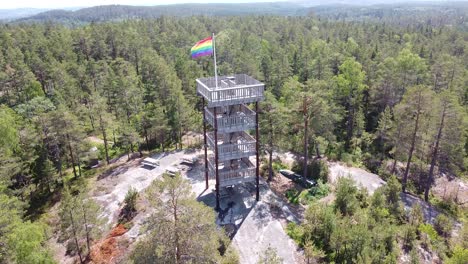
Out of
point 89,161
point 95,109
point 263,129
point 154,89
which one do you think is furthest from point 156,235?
point 154,89

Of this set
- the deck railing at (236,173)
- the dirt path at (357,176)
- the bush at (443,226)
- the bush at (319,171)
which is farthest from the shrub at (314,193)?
the bush at (443,226)

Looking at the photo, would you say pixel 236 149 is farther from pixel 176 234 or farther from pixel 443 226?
pixel 443 226

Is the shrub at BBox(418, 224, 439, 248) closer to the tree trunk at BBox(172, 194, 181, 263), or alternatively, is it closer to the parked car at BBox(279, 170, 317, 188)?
the parked car at BBox(279, 170, 317, 188)

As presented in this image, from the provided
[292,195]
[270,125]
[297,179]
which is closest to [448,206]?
[297,179]

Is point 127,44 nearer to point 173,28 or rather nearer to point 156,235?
point 173,28

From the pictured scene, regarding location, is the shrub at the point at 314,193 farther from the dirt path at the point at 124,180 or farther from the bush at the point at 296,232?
the dirt path at the point at 124,180
